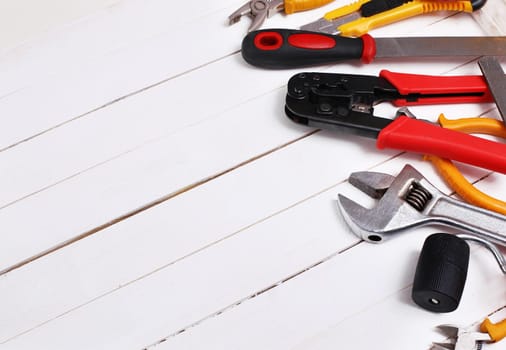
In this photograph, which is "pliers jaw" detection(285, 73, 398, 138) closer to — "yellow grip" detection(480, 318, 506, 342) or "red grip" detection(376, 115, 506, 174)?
"red grip" detection(376, 115, 506, 174)

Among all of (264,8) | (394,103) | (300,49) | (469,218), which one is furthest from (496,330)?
(264,8)

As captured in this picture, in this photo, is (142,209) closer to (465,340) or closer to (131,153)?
(131,153)

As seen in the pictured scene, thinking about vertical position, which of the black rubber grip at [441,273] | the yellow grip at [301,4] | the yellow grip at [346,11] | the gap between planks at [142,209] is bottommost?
the black rubber grip at [441,273]

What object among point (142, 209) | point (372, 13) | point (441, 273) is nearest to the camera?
point (441, 273)

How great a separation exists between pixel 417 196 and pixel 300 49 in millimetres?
277

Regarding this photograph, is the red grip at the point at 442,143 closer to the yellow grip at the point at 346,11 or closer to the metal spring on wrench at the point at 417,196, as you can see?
the metal spring on wrench at the point at 417,196

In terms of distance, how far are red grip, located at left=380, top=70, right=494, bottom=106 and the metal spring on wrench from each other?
0.47ft

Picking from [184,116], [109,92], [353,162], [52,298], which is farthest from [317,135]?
[52,298]

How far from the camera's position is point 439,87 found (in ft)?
3.42

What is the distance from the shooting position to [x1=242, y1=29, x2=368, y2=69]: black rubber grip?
1079 millimetres

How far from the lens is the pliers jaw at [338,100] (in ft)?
3.31

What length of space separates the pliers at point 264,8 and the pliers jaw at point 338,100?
0.15m

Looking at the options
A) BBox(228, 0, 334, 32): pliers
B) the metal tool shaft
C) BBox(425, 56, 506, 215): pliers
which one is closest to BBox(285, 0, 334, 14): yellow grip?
BBox(228, 0, 334, 32): pliers

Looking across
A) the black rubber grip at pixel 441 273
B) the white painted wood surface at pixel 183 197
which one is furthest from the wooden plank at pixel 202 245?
the black rubber grip at pixel 441 273
